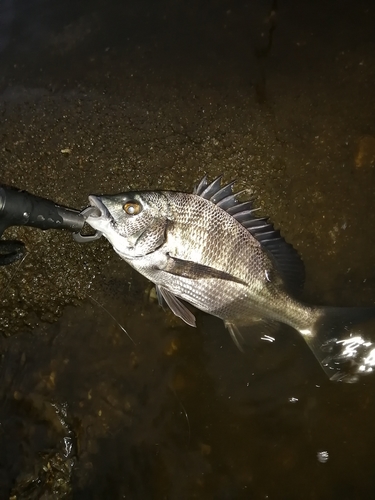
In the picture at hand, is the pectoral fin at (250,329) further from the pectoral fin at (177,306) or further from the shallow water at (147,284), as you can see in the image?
the pectoral fin at (177,306)

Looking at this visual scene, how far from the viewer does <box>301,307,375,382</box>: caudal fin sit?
2.71 metres

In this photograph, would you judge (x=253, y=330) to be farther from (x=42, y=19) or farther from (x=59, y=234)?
(x=42, y=19)

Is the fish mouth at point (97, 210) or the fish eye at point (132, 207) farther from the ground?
the fish eye at point (132, 207)

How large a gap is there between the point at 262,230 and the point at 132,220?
89 centimetres

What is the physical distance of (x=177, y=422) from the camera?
9.64 ft

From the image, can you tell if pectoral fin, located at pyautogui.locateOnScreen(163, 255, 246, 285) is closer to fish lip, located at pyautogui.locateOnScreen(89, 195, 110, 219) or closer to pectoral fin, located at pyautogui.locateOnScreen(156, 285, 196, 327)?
pectoral fin, located at pyautogui.locateOnScreen(156, 285, 196, 327)

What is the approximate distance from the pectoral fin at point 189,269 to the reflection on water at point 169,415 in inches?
22.3

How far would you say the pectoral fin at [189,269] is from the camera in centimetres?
253

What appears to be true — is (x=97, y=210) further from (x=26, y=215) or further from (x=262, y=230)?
(x=262, y=230)

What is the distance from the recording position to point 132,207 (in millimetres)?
2473

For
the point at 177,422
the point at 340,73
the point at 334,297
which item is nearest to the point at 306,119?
the point at 340,73

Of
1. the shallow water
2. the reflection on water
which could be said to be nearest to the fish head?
the shallow water

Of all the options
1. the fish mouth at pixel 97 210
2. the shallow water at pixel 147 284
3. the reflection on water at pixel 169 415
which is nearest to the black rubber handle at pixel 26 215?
the fish mouth at pixel 97 210

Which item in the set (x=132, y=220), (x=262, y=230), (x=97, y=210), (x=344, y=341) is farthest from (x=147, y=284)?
(x=344, y=341)
